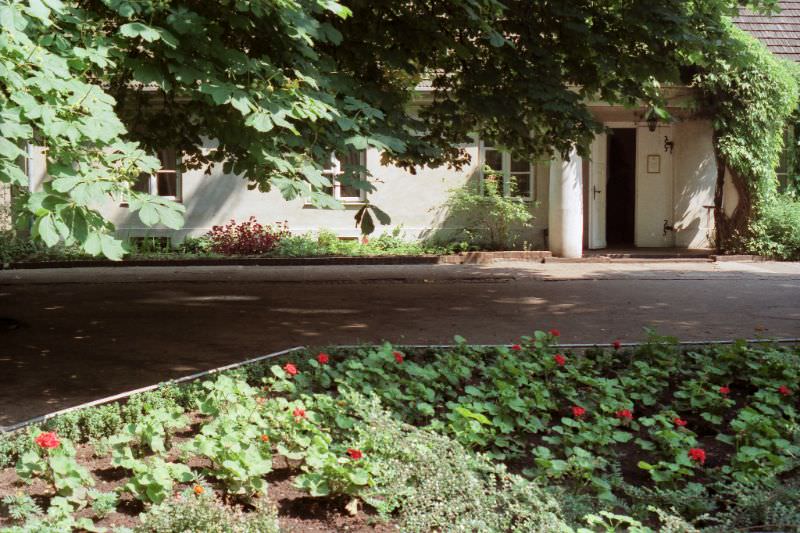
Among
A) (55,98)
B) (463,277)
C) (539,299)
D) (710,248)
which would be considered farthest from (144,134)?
(710,248)

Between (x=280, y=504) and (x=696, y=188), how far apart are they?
17023 mm

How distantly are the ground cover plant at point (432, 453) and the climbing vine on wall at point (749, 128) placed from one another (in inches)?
474

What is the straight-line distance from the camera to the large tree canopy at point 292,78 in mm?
4277

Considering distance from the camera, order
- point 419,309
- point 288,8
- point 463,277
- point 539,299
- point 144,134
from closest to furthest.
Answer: point 288,8 < point 144,134 < point 419,309 < point 539,299 < point 463,277

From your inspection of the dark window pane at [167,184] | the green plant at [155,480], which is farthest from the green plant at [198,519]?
the dark window pane at [167,184]

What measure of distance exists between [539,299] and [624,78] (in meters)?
3.97

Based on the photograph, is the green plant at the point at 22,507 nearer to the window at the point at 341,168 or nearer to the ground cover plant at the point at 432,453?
the ground cover plant at the point at 432,453

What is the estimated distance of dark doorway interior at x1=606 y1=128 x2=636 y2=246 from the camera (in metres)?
20.5

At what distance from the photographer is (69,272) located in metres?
15.5

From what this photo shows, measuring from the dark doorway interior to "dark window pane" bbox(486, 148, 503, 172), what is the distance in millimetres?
3036

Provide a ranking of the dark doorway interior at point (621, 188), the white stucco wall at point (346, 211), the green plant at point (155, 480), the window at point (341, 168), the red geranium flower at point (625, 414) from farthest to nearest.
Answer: the dark doorway interior at point (621, 188) < the white stucco wall at point (346, 211) < the window at point (341, 168) < the red geranium flower at point (625, 414) < the green plant at point (155, 480)

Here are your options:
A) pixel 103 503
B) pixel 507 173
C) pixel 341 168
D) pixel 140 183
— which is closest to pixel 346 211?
pixel 507 173

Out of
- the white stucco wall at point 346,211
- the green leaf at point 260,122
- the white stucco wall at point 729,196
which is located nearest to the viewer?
the green leaf at point 260,122

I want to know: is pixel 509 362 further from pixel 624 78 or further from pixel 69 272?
pixel 69 272
